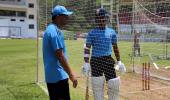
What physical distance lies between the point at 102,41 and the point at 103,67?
451 mm

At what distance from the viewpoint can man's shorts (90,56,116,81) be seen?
7.34m

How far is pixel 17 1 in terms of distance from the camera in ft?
230

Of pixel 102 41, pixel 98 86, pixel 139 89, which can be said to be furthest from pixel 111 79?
pixel 139 89

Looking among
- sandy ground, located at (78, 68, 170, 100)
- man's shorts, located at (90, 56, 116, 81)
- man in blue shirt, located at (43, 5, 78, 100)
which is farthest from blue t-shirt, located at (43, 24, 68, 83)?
sandy ground, located at (78, 68, 170, 100)

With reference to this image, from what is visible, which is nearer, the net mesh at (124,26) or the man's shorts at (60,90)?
the man's shorts at (60,90)

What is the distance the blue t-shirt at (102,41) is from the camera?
7336 millimetres

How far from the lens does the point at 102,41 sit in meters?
7.34

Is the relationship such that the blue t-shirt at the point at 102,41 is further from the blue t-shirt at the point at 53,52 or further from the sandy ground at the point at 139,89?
the sandy ground at the point at 139,89

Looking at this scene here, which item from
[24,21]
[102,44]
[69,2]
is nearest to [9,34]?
[24,21]

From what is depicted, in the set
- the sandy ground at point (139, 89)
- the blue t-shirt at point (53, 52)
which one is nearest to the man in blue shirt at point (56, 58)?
the blue t-shirt at point (53, 52)

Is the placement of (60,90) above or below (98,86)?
above

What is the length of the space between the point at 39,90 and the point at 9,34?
51735 mm

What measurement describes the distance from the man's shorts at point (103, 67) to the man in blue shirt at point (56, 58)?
1.50 metres

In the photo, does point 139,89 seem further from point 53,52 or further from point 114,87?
point 53,52
